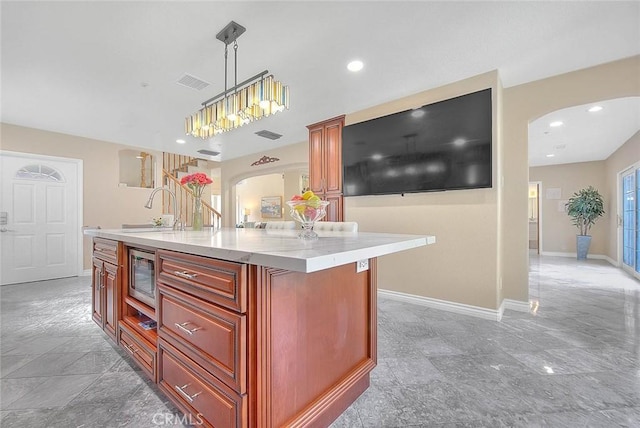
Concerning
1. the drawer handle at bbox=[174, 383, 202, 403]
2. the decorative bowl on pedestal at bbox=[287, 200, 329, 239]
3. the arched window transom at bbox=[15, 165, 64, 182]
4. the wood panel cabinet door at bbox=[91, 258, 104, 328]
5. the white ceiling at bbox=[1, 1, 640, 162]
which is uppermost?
the white ceiling at bbox=[1, 1, 640, 162]

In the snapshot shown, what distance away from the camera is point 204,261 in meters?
1.18

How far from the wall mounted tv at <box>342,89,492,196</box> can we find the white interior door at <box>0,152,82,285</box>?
4789 mm

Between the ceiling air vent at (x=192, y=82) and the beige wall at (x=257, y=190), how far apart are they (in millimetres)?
6996

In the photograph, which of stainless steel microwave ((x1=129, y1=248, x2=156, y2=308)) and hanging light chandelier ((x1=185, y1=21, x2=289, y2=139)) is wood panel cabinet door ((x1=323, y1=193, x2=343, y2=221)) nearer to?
hanging light chandelier ((x1=185, y1=21, x2=289, y2=139))

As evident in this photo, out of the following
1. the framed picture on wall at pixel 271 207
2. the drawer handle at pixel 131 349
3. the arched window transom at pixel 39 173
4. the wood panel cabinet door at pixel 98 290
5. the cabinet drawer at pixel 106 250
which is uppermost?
the arched window transom at pixel 39 173

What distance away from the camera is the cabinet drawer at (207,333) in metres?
1.04

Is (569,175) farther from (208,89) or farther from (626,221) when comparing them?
(208,89)

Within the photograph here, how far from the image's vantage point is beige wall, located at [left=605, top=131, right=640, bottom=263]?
488cm

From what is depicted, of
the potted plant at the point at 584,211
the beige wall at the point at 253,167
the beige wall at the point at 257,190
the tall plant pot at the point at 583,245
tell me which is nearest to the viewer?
the beige wall at the point at 253,167

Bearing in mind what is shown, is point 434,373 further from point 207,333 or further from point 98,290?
point 98,290

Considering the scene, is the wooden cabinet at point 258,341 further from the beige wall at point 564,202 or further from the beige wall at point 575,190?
the beige wall at point 564,202

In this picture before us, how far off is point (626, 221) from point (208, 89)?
782cm

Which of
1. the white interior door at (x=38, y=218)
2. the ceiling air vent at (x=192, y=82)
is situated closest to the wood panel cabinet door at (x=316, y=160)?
the ceiling air vent at (x=192, y=82)

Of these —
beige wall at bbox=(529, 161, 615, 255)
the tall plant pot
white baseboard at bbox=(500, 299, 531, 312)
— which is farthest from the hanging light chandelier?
beige wall at bbox=(529, 161, 615, 255)
